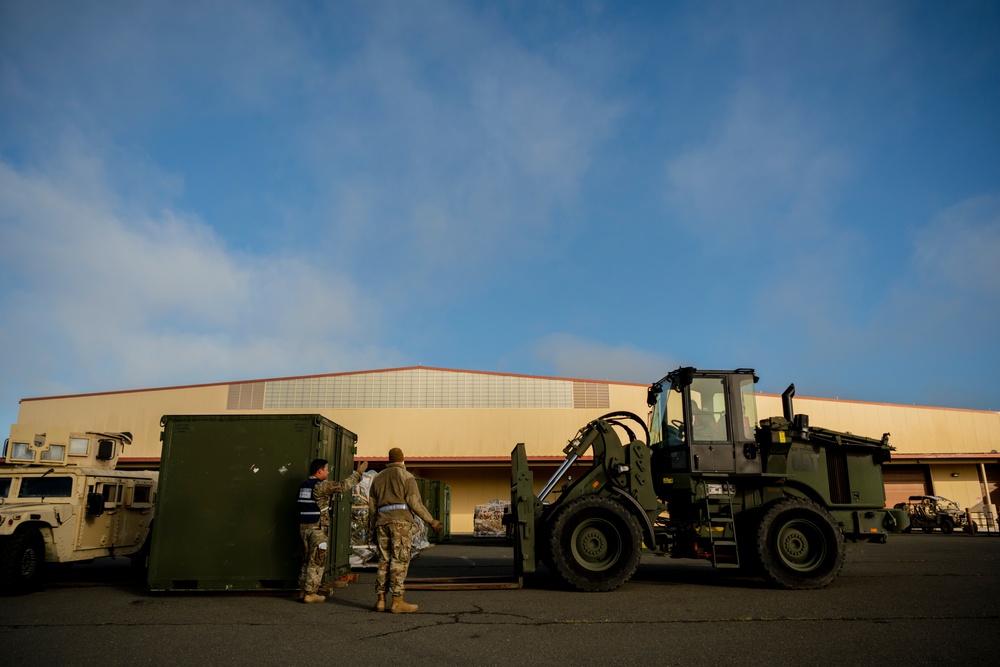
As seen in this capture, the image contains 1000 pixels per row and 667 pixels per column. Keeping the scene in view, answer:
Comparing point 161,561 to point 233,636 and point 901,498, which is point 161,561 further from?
point 901,498

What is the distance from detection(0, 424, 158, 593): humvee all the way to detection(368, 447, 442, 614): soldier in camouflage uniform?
204 inches

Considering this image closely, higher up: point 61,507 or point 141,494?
point 141,494

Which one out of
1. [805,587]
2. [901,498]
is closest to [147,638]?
[805,587]

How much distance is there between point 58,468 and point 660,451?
9.48m

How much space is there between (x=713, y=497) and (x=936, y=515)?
2600cm

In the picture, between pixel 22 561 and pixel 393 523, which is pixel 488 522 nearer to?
pixel 22 561

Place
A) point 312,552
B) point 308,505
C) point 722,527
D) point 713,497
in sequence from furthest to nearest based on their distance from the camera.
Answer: point 713,497 → point 722,527 → point 308,505 → point 312,552

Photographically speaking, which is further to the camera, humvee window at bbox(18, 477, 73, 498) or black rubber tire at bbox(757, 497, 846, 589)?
humvee window at bbox(18, 477, 73, 498)

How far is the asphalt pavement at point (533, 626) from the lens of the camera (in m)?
5.43

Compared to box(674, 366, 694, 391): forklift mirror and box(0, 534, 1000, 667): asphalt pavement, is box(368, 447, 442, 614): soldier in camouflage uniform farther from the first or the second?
box(674, 366, 694, 391): forklift mirror

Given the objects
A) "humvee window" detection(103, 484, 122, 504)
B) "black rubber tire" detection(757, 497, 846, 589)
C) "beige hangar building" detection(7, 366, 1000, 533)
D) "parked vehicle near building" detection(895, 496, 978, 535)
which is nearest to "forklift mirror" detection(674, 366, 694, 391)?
"black rubber tire" detection(757, 497, 846, 589)

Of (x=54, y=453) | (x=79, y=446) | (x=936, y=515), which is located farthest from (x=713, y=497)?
(x=936, y=515)

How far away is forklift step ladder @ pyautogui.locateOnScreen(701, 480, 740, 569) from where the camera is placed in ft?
30.4

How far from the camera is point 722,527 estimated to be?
9.48 m
